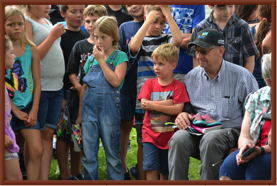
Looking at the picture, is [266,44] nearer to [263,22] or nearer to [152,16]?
[263,22]

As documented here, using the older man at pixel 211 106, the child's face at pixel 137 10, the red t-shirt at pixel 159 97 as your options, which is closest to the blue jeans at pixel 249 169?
the older man at pixel 211 106

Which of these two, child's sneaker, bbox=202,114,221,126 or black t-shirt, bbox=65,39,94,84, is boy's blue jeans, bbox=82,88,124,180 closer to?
black t-shirt, bbox=65,39,94,84

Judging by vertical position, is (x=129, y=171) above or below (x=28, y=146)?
below

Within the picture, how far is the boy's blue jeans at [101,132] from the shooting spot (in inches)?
143

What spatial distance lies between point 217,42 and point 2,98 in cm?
208

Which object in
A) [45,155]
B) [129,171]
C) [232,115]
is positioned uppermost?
[232,115]

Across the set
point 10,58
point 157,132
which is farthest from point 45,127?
point 157,132

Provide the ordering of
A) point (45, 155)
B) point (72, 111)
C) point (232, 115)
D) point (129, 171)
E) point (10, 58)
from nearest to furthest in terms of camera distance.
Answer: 1. point (10, 58)
2. point (232, 115)
3. point (45, 155)
4. point (72, 111)
5. point (129, 171)

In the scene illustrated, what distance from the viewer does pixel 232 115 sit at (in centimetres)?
344

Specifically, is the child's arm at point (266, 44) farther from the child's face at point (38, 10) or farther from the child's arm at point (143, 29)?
the child's face at point (38, 10)

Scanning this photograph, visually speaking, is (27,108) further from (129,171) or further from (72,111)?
(129,171)

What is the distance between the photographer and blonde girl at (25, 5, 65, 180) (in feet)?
12.5

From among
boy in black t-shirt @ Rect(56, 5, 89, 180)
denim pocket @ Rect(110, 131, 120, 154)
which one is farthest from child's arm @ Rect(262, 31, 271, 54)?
boy in black t-shirt @ Rect(56, 5, 89, 180)

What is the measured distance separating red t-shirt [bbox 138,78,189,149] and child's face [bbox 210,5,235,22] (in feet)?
2.99
